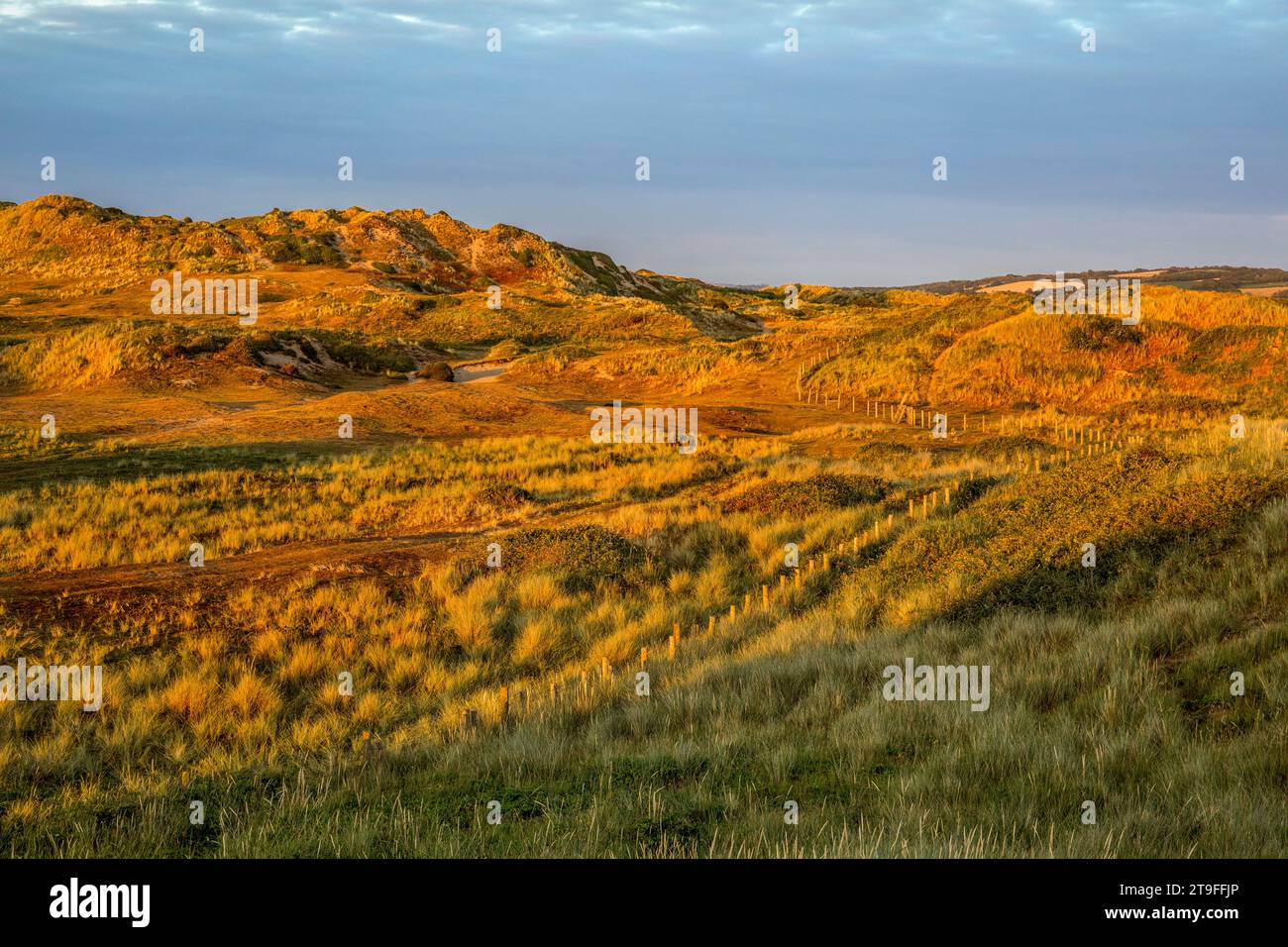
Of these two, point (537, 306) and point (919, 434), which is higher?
point (537, 306)

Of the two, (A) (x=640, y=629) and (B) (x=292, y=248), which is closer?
(A) (x=640, y=629)

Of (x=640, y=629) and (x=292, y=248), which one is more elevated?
(x=292, y=248)

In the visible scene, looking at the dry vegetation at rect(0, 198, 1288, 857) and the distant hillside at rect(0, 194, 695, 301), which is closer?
the dry vegetation at rect(0, 198, 1288, 857)

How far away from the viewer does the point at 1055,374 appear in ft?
113

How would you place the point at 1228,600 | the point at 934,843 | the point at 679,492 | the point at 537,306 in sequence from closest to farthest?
1. the point at 934,843
2. the point at 1228,600
3. the point at 679,492
4. the point at 537,306

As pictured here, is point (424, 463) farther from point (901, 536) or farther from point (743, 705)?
point (743, 705)

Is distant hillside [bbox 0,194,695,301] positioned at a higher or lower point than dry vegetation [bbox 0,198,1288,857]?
higher

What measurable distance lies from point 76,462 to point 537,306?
48.9 meters

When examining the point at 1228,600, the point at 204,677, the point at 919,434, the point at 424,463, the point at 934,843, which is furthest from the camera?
the point at 919,434

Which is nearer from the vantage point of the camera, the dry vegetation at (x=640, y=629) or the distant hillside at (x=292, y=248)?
the dry vegetation at (x=640, y=629)

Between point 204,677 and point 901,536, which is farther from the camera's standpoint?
point 901,536

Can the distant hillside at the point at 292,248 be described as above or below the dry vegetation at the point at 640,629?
above

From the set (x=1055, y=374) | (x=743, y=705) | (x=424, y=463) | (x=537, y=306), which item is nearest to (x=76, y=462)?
(x=424, y=463)
